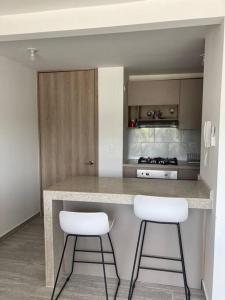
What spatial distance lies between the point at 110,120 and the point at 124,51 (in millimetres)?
1159

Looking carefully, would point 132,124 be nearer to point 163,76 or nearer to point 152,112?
point 152,112

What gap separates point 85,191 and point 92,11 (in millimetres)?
1508

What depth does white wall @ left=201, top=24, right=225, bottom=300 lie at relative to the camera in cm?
181

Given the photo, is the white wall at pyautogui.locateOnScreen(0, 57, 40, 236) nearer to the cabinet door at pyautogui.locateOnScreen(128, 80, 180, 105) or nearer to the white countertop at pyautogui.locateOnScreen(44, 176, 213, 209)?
the white countertop at pyautogui.locateOnScreen(44, 176, 213, 209)

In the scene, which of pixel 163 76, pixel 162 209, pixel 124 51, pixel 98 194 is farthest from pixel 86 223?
pixel 163 76

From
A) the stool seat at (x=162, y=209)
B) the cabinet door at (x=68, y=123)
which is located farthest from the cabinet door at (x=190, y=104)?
the stool seat at (x=162, y=209)

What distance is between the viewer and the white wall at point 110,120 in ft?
12.2

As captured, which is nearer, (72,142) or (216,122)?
(216,122)

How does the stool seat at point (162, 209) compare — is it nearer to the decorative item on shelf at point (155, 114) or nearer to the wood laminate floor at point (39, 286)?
the wood laminate floor at point (39, 286)

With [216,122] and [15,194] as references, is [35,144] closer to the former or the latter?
[15,194]

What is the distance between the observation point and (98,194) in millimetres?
2117

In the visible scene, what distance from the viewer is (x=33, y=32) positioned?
206 centimetres

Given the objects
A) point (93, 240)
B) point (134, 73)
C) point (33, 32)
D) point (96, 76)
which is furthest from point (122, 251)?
point (134, 73)

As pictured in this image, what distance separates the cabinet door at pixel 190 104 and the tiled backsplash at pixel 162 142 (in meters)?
0.38
